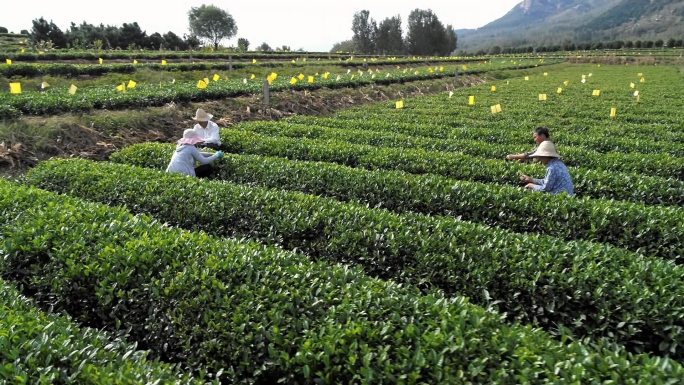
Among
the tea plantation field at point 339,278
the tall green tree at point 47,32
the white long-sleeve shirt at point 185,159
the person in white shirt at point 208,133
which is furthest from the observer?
the tall green tree at point 47,32

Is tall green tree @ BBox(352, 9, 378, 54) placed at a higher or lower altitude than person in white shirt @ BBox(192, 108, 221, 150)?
higher

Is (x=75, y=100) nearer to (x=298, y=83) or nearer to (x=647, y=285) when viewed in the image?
(x=298, y=83)

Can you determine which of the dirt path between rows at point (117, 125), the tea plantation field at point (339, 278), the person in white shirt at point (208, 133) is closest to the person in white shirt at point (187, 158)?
the tea plantation field at point (339, 278)

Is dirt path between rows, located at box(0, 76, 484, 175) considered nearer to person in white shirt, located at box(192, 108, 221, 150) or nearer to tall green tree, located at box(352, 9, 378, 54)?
person in white shirt, located at box(192, 108, 221, 150)

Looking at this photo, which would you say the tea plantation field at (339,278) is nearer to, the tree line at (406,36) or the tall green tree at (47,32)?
the tall green tree at (47,32)

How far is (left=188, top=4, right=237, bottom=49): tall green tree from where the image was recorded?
9262 centimetres

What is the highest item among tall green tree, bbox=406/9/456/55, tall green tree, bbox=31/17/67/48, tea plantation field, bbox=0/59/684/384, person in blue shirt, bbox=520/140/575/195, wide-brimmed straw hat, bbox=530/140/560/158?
tall green tree, bbox=406/9/456/55

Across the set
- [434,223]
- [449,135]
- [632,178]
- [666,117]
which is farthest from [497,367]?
[666,117]

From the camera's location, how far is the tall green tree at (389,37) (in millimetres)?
96688

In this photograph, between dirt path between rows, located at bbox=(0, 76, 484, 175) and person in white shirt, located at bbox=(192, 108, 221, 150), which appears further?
person in white shirt, located at bbox=(192, 108, 221, 150)

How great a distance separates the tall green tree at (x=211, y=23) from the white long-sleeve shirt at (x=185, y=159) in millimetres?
89445

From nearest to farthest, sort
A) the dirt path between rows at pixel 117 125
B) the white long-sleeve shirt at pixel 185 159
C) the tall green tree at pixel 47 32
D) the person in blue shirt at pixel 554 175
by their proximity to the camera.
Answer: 1. the person in blue shirt at pixel 554 175
2. the white long-sleeve shirt at pixel 185 159
3. the dirt path between rows at pixel 117 125
4. the tall green tree at pixel 47 32

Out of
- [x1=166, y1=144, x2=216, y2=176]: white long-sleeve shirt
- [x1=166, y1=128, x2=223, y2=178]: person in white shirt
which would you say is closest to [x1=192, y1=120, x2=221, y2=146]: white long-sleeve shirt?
[x1=166, y1=128, x2=223, y2=178]: person in white shirt

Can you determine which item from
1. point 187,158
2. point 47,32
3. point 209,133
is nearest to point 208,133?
point 209,133
